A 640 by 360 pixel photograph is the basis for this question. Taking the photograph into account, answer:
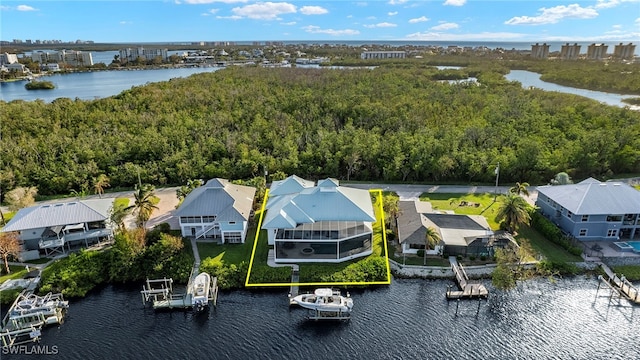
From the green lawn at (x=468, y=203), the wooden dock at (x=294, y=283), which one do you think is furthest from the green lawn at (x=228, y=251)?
the green lawn at (x=468, y=203)

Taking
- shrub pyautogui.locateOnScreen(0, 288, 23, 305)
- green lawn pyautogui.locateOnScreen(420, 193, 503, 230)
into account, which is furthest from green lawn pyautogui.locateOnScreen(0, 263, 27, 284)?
green lawn pyautogui.locateOnScreen(420, 193, 503, 230)

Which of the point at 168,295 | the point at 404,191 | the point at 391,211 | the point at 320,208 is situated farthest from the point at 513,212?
the point at 168,295

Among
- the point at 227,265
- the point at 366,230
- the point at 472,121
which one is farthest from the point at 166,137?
the point at 472,121

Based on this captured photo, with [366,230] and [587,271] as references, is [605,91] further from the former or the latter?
[366,230]

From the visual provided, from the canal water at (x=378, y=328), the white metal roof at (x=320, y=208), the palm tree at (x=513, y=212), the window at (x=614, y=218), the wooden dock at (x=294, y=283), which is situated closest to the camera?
the canal water at (x=378, y=328)

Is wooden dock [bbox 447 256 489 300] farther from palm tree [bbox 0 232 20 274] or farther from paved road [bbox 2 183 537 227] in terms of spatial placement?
palm tree [bbox 0 232 20 274]

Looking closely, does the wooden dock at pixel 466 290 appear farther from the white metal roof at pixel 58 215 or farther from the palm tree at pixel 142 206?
the white metal roof at pixel 58 215
